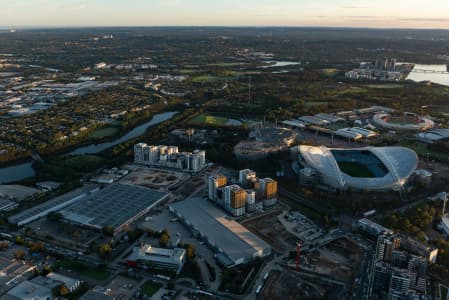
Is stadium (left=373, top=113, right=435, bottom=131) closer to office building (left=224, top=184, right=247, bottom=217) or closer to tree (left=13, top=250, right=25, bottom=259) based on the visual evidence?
office building (left=224, top=184, right=247, bottom=217)

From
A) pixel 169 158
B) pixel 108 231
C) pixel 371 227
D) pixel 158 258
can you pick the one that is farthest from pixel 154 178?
pixel 371 227

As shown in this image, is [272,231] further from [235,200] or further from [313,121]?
[313,121]

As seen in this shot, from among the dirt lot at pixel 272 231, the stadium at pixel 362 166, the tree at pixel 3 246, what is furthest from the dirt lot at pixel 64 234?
the stadium at pixel 362 166

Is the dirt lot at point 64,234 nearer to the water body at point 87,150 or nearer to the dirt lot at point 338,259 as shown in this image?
the water body at point 87,150

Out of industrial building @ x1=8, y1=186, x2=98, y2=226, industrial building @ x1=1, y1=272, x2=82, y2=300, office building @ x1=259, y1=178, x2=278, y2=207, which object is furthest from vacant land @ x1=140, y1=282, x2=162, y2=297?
industrial building @ x1=8, y1=186, x2=98, y2=226

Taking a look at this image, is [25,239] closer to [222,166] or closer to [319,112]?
[222,166]
